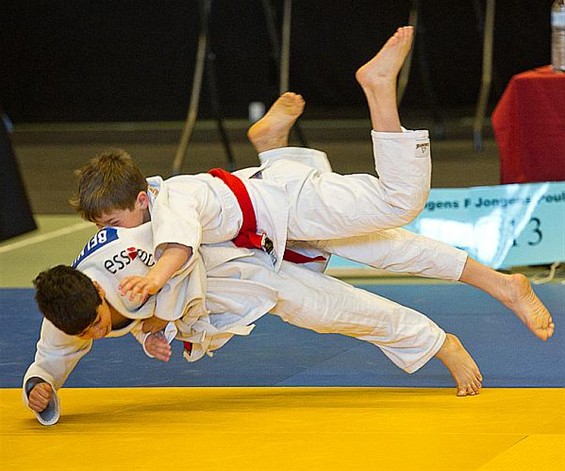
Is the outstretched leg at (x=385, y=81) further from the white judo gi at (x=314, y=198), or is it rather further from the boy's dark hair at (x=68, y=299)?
the boy's dark hair at (x=68, y=299)

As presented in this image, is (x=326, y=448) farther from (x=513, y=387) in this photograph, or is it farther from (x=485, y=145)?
(x=485, y=145)

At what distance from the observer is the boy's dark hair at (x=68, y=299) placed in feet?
6.98

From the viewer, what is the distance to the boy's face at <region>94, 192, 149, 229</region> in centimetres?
235

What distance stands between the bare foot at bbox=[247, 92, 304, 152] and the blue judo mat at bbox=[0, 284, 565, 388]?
529 millimetres

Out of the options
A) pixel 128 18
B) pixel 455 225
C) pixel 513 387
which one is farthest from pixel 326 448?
pixel 128 18

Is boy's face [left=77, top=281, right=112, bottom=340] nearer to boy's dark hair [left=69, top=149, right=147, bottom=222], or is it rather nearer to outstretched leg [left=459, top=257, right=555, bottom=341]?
boy's dark hair [left=69, top=149, right=147, bottom=222]

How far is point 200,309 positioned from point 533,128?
6.10 ft

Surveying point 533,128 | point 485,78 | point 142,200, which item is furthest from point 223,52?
point 142,200

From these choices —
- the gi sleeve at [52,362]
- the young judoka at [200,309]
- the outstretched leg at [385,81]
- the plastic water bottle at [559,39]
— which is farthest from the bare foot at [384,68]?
the plastic water bottle at [559,39]

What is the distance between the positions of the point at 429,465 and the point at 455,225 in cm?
191

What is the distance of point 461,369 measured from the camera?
8.13 ft

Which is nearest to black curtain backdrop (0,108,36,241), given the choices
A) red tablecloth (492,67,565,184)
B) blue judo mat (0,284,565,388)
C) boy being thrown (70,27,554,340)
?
blue judo mat (0,284,565,388)

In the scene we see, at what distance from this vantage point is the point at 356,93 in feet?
27.3

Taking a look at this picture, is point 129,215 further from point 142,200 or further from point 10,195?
point 10,195
